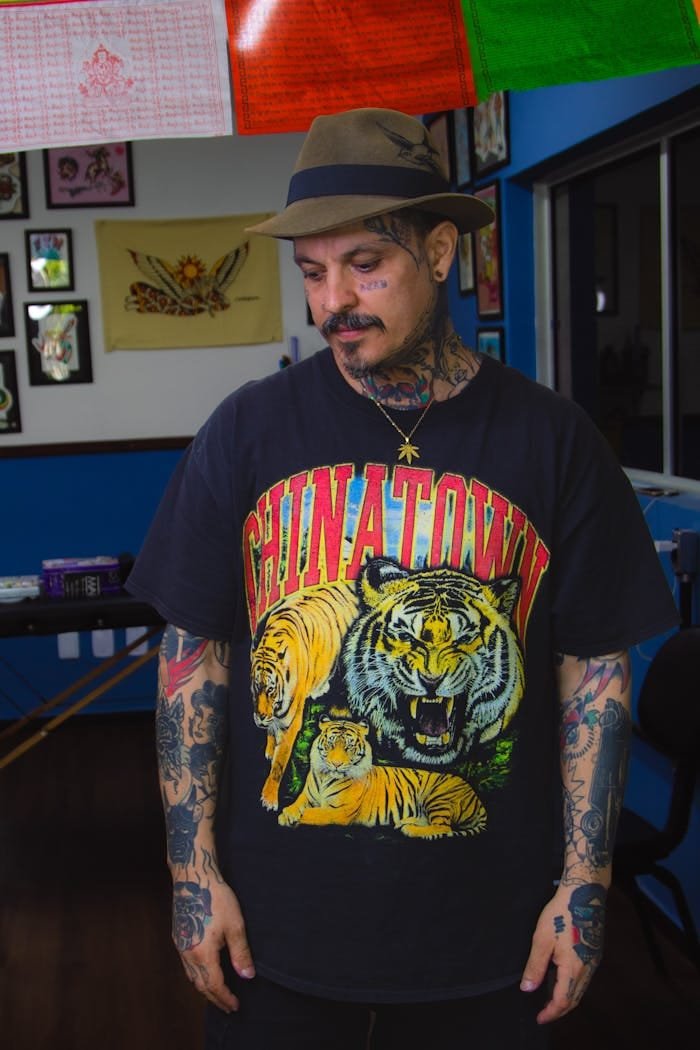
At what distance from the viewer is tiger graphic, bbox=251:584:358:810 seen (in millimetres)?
1229

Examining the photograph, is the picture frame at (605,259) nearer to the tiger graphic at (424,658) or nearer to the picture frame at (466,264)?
the picture frame at (466,264)

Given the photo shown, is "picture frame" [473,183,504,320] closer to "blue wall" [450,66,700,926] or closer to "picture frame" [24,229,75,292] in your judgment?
"blue wall" [450,66,700,926]

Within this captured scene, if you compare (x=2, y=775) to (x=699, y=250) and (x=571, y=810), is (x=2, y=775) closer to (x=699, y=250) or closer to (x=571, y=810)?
(x=699, y=250)

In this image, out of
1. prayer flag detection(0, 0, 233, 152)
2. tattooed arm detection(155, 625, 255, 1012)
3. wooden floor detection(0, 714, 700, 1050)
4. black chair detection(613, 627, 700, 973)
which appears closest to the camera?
tattooed arm detection(155, 625, 255, 1012)

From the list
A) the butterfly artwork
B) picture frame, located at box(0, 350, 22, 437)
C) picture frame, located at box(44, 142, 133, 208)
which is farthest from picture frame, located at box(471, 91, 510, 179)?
picture frame, located at box(0, 350, 22, 437)

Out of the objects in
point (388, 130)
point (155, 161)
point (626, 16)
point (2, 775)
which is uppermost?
point (155, 161)

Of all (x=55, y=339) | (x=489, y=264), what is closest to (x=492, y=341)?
(x=489, y=264)

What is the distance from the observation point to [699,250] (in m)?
2.89

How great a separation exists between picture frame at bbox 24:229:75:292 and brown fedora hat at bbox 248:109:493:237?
12.6 ft

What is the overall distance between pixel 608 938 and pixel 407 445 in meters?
→ 2.05

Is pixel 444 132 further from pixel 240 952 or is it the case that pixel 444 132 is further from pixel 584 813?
pixel 240 952

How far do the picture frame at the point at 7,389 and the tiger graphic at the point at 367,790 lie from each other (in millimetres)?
3986

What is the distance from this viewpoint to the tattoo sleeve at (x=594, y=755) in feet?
4.25

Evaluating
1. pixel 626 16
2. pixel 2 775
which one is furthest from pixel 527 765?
pixel 2 775
